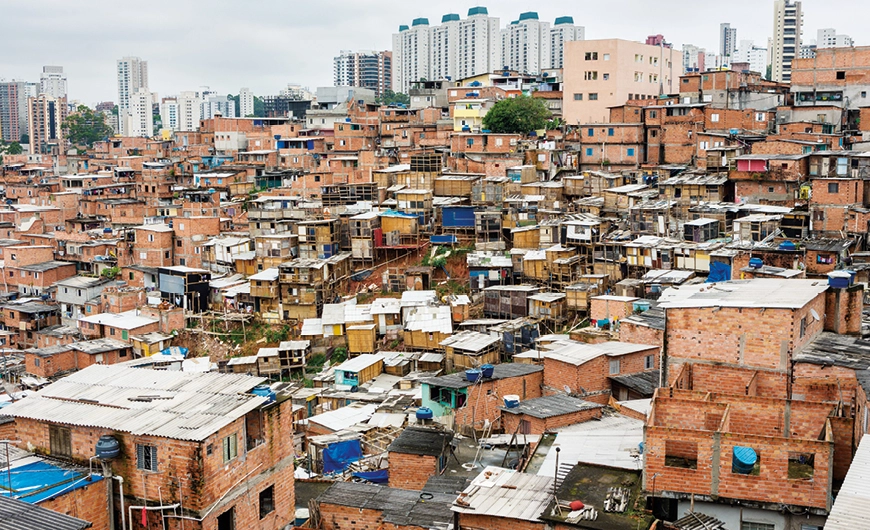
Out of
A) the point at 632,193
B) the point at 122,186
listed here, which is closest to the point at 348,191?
the point at 632,193

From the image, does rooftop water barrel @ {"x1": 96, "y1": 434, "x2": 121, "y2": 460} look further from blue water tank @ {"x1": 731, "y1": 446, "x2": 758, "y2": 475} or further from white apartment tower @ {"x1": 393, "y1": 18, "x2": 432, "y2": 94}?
white apartment tower @ {"x1": 393, "y1": 18, "x2": 432, "y2": 94}

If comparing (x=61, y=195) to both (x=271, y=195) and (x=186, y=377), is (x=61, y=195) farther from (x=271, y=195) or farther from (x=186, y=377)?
(x=186, y=377)

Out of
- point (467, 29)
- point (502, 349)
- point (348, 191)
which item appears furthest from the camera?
point (467, 29)

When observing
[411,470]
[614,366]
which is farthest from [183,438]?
[614,366]

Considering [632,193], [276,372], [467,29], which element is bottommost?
[276,372]

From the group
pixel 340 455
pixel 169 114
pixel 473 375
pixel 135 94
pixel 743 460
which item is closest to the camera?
pixel 743 460

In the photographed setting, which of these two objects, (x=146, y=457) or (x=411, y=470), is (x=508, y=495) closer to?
(x=411, y=470)
